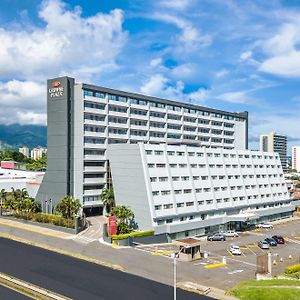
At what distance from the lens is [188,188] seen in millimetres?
92438

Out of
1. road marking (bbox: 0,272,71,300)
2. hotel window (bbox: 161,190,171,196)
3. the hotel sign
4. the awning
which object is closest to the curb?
road marking (bbox: 0,272,71,300)

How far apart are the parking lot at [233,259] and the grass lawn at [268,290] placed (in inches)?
126

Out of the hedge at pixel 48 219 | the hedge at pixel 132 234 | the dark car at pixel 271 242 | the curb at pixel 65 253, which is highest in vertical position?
the hedge at pixel 48 219

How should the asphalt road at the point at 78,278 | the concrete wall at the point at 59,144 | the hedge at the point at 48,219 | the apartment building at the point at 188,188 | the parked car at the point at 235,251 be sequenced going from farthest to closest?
1. the concrete wall at the point at 59,144
2. the hedge at the point at 48,219
3. the apartment building at the point at 188,188
4. the parked car at the point at 235,251
5. the asphalt road at the point at 78,278

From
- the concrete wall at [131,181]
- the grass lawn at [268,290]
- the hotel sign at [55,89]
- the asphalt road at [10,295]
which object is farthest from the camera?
the hotel sign at [55,89]

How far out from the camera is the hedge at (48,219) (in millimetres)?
85812

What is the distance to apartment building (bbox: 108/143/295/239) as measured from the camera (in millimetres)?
84438

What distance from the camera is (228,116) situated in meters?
154

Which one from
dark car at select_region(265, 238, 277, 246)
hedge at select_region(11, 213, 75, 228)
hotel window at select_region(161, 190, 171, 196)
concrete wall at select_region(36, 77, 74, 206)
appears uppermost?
concrete wall at select_region(36, 77, 74, 206)

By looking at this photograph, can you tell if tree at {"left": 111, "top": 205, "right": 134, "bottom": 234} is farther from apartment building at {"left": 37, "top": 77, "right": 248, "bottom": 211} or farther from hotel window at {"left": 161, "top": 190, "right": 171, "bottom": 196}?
apartment building at {"left": 37, "top": 77, "right": 248, "bottom": 211}

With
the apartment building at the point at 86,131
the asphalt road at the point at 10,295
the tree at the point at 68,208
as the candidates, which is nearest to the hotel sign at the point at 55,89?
the apartment building at the point at 86,131

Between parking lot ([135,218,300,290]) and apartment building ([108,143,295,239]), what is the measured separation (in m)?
6.55

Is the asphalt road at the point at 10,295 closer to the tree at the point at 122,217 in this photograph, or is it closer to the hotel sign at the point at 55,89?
the tree at the point at 122,217

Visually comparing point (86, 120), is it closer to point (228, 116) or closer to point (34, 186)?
point (34, 186)
